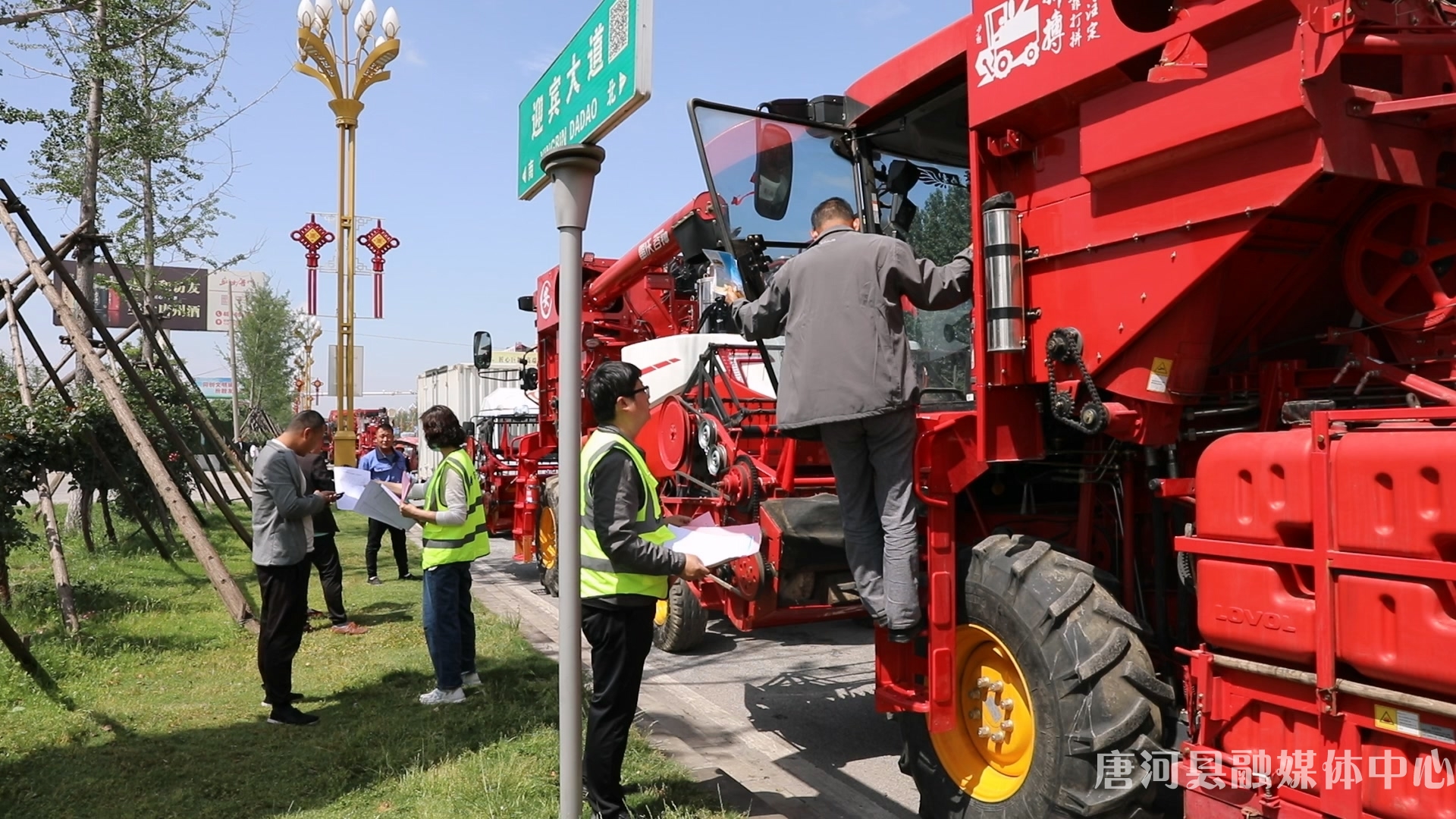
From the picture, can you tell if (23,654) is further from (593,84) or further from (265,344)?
(265,344)

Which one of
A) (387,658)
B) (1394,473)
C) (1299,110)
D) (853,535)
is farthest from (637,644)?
(387,658)

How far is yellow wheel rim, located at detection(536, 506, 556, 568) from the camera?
10.4 meters

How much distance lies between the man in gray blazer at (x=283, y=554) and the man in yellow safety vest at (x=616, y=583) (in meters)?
2.54

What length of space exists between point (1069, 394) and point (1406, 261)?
1015mm

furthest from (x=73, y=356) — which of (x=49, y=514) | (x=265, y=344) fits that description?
(x=265, y=344)

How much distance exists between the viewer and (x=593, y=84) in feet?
8.66

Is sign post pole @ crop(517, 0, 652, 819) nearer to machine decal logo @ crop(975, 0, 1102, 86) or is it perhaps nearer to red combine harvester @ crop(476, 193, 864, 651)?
machine decal logo @ crop(975, 0, 1102, 86)

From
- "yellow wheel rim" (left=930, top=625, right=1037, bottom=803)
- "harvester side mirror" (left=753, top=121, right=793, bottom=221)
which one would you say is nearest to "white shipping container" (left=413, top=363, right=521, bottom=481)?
"harvester side mirror" (left=753, top=121, right=793, bottom=221)

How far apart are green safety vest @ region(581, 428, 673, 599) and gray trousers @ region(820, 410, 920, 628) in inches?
29.1

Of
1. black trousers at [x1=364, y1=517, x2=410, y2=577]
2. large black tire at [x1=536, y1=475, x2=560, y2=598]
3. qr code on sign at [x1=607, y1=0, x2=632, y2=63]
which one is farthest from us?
black trousers at [x1=364, y1=517, x2=410, y2=577]

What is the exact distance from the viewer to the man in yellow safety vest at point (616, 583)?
3.67 m

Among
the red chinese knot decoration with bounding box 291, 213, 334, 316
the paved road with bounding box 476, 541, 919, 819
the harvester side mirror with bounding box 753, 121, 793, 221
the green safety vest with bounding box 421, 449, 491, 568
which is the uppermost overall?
the red chinese knot decoration with bounding box 291, 213, 334, 316

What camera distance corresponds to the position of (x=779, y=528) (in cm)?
498

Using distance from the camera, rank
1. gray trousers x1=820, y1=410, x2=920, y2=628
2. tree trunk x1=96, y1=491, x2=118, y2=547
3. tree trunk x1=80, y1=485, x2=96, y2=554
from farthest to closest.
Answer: tree trunk x1=80, y1=485, x2=96, y2=554 < tree trunk x1=96, y1=491, x2=118, y2=547 < gray trousers x1=820, y1=410, x2=920, y2=628
